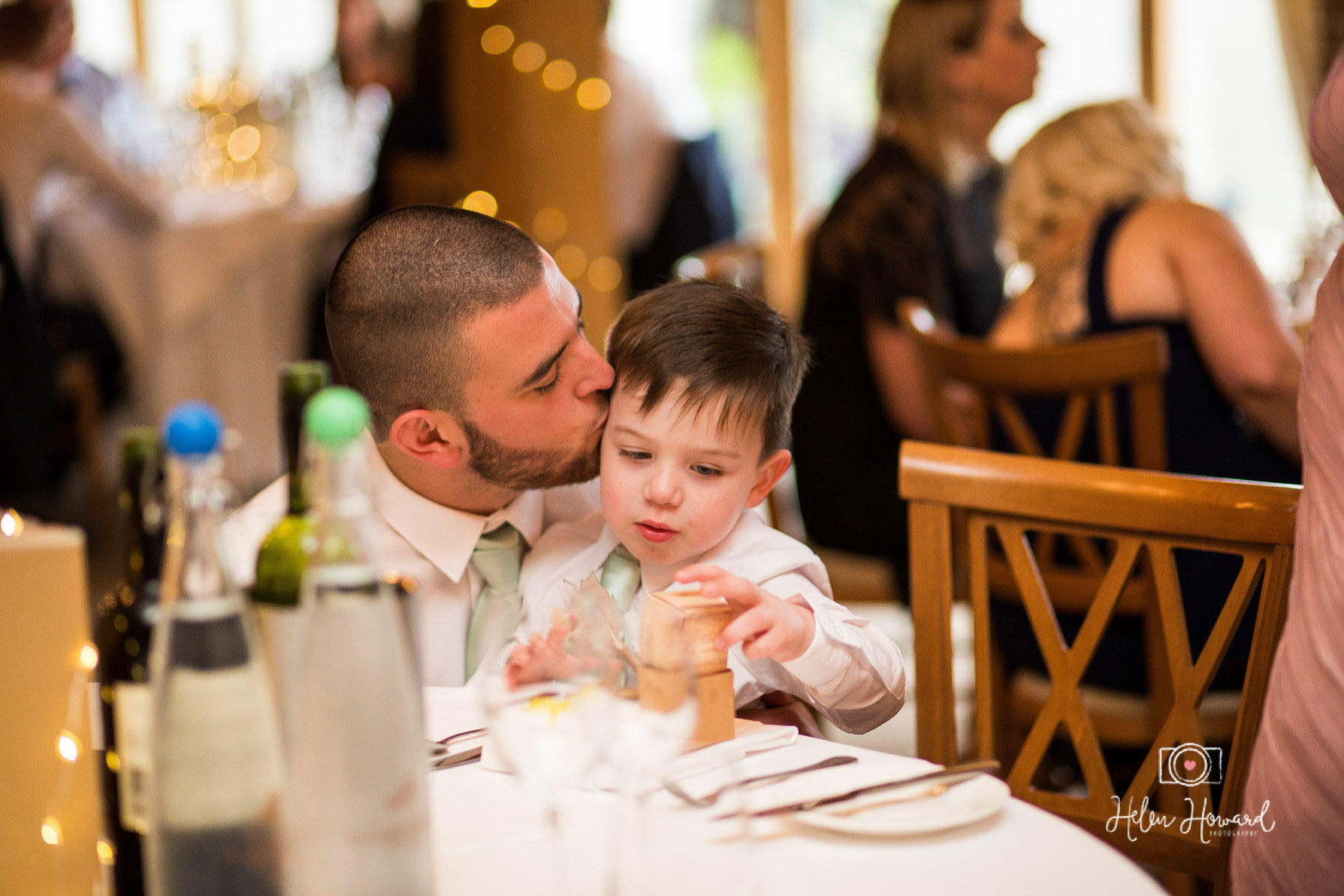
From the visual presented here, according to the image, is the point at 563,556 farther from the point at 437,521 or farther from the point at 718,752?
the point at 718,752

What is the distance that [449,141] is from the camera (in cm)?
388

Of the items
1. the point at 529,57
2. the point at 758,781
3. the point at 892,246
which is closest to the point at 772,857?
the point at 758,781

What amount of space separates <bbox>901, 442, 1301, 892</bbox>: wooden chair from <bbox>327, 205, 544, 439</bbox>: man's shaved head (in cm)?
46

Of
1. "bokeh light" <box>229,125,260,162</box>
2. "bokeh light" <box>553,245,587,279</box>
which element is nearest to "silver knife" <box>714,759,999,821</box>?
"bokeh light" <box>553,245,587,279</box>

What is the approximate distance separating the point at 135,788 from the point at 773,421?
2.33 feet

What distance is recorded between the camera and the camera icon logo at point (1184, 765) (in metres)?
1.19

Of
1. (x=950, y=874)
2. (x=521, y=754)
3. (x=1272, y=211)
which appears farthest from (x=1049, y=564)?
(x=1272, y=211)

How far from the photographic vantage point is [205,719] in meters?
0.64

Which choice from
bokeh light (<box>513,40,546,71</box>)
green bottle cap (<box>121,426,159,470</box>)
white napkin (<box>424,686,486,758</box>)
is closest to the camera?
green bottle cap (<box>121,426,159,470</box>)

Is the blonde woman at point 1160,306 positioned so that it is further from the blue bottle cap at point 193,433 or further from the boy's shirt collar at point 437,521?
the blue bottle cap at point 193,433

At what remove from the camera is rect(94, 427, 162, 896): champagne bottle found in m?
0.73

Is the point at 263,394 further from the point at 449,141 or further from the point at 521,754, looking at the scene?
the point at 521,754

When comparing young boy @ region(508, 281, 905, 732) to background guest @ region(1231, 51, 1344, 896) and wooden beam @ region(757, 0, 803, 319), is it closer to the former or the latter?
background guest @ region(1231, 51, 1344, 896)

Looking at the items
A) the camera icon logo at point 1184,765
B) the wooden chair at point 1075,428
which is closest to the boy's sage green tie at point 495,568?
the camera icon logo at point 1184,765
